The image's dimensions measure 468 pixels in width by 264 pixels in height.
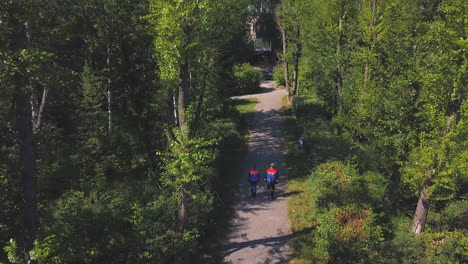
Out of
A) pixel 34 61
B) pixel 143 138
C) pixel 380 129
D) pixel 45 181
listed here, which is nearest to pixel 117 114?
pixel 143 138

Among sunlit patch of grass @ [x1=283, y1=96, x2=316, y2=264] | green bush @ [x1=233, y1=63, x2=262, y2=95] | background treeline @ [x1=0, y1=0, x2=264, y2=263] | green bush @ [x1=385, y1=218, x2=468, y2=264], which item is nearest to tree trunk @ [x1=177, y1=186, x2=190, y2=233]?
background treeline @ [x1=0, y1=0, x2=264, y2=263]

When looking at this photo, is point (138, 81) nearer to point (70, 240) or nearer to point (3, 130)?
point (3, 130)

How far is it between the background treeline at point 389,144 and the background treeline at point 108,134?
4435mm

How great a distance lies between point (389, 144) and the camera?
1321cm

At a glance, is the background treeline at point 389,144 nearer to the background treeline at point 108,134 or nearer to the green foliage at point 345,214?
the green foliage at point 345,214

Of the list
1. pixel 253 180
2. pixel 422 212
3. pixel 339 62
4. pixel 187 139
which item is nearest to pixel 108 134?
pixel 253 180

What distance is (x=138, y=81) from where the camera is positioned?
14227 millimetres

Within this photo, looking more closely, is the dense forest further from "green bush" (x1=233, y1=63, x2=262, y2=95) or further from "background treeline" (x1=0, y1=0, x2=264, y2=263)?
"green bush" (x1=233, y1=63, x2=262, y2=95)

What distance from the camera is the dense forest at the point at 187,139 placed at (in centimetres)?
848

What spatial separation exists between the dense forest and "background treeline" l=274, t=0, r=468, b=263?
6 cm

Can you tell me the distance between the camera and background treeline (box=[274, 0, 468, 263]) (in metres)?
10.0

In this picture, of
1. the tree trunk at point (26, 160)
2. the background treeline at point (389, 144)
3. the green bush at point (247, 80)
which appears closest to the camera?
the tree trunk at point (26, 160)

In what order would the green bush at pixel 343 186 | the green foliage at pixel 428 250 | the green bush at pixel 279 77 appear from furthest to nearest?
1. the green bush at pixel 279 77
2. the green bush at pixel 343 186
3. the green foliage at pixel 428 250

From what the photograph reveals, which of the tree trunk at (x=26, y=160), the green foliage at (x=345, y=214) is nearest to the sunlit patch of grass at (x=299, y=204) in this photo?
the green foliage at (x=345, y=214)
